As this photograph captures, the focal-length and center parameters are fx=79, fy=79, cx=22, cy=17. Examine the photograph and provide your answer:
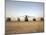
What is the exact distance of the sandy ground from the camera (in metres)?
0.93

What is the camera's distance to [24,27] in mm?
959

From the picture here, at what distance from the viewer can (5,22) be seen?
91cm

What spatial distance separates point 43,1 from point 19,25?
416 millimetres

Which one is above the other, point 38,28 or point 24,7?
point 24,7

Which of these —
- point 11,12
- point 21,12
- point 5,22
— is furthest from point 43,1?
point 5,22

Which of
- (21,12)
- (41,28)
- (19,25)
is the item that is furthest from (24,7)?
(41,28)

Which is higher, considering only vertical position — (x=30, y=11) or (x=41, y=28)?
(x=30, y=11)

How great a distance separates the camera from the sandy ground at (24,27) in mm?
931
